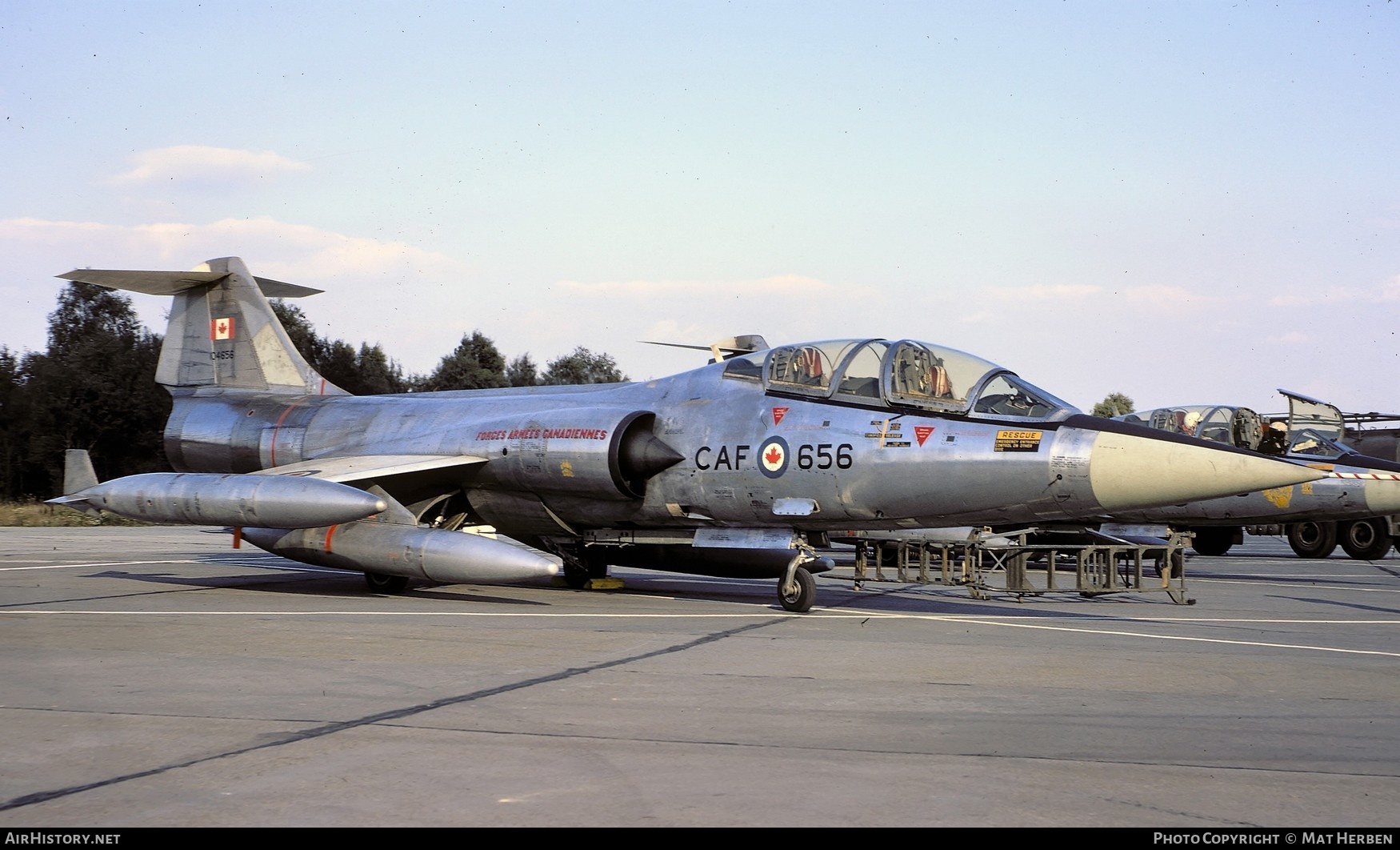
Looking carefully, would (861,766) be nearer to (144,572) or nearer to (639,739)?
(639,739)

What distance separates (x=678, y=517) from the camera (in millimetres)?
12164

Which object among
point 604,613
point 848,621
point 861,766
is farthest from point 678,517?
point 861,766

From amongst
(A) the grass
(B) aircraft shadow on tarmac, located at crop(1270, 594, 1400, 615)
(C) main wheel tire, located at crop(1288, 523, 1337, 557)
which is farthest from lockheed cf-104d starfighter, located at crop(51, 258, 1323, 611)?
(A) the grass

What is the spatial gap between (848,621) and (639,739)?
17.3ft

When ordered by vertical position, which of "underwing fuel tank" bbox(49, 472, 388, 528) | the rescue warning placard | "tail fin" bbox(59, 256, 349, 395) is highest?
"tail fin" bbox(59, 256, 349, 395)

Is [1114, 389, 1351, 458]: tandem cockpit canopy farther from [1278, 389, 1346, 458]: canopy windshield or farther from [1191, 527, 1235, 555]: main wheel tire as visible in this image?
[1191, 527, 1235, 555]: main wheel tire

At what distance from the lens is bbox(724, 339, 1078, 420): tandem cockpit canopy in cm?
1041

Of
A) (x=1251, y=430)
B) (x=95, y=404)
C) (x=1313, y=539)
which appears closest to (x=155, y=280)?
(x=1251, y=430)

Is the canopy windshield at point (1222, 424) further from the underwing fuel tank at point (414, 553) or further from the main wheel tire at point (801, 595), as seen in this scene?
the underwing fuel tank at point (414, 553)

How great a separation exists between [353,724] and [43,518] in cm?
3034

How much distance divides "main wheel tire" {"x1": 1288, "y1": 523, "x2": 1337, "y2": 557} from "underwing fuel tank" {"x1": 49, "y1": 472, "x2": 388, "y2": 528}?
1941 cm

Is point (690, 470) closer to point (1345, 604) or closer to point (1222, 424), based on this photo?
point (1345, 604)

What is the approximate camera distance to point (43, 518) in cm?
3138

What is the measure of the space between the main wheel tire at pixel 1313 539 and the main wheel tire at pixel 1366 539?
0.26 meters
